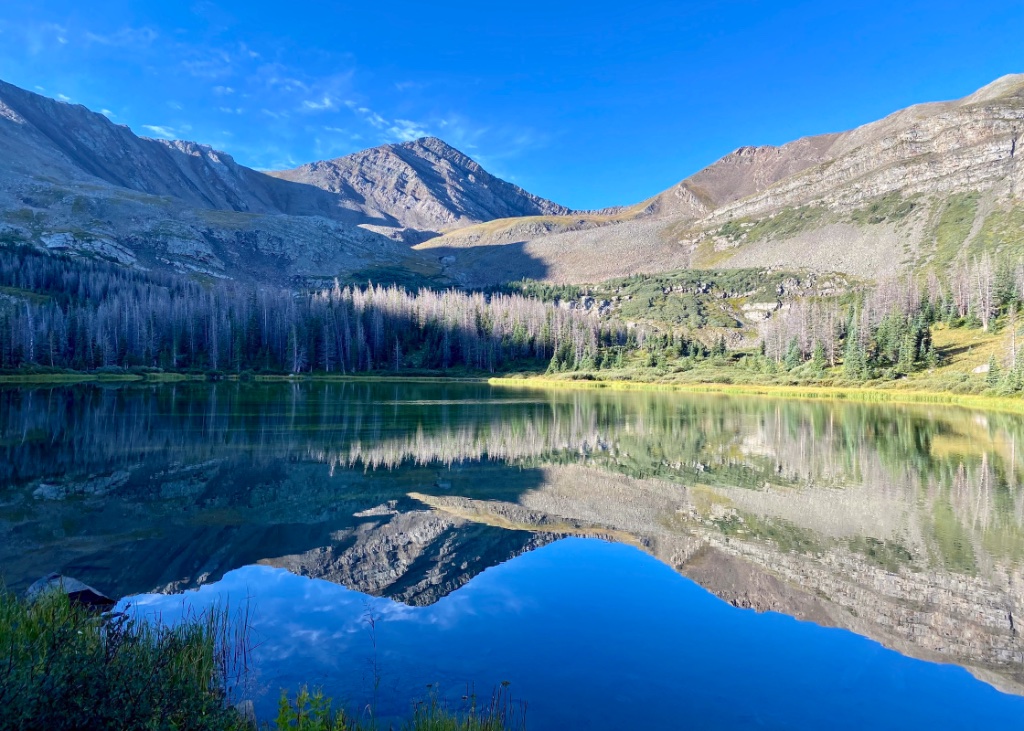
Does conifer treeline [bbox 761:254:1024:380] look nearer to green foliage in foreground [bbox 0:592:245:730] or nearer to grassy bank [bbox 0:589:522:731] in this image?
grassy bank [bbox 0:589:522:731]

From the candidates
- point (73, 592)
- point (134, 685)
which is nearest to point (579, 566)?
point (73, 592)

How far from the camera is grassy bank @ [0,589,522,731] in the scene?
480 cm

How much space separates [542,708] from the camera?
795cm

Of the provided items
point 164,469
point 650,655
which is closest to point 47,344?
point 164,469

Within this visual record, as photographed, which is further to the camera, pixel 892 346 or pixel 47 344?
pixel 47 344

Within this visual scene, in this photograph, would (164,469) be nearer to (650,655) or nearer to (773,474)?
(650,655)

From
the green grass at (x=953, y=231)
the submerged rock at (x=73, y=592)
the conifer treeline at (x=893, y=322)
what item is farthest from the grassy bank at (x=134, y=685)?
the green grass at (x=953, y=231)

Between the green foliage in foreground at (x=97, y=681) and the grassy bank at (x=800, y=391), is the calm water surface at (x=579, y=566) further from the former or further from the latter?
the grassy bank at (x=800, y=391)

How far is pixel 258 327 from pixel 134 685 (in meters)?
136

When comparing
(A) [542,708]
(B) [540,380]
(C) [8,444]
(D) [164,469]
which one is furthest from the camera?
(B) [540,380]

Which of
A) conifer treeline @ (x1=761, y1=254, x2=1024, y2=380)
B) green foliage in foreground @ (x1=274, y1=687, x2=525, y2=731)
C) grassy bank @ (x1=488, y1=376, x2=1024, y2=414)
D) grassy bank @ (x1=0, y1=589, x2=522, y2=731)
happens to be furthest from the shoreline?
grassy bank @ (x1=0, y1=589, x2=522, y2=731)

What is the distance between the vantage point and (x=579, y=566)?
14547mm

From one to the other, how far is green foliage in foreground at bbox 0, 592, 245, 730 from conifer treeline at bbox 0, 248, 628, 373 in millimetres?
115122

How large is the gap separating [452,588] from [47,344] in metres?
122
